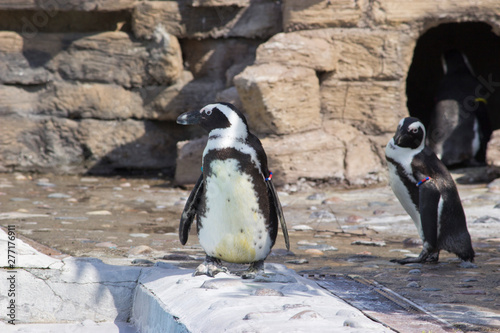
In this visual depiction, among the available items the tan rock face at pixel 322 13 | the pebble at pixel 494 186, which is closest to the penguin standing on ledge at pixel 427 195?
the pebble at pixel 494 186

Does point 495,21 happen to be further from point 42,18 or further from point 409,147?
point 42,18

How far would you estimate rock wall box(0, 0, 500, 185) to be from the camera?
6.92m

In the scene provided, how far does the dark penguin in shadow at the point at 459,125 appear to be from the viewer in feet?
24.6

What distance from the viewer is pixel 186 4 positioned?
774cm

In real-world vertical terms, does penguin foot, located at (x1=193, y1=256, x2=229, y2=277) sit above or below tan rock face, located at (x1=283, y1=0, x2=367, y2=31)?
below

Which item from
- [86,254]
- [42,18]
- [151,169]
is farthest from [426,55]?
[86,254]

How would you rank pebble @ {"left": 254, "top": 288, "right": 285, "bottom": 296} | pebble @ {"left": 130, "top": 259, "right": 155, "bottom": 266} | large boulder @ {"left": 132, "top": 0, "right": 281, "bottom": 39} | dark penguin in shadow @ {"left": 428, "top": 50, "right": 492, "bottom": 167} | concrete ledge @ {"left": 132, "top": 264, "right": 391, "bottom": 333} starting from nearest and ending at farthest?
concrete ledge @ {"left": 132, "top": 264, "right": 391, "bottom": 333}
pebble @ {"left": 254, "top": 288, "right": 285, "bottom": 296}
pebble @ {"left": 130, "top": 259, "right": 155, "bottom": 266}
dark penguin in shadow @ {"left": 428, "top": 50, "right": 492, "bottom": 167}
large boulder @ {"left": 132, "top": 0, "right": 281, "bottom": 39}

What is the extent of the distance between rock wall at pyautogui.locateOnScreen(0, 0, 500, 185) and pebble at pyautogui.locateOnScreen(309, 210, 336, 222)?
4.51 feet

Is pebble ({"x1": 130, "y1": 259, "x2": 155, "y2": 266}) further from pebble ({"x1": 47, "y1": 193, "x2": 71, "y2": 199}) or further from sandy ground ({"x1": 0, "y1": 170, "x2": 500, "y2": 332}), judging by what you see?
pebble ({"x1": 47, "y1": 193, "x2": 71, "y2": 199})

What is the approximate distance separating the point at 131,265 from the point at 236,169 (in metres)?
0.80

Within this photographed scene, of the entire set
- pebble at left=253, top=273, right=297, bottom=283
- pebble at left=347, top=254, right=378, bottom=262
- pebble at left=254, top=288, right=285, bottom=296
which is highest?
pebble at left=254, top=288, right=285, bottom=296

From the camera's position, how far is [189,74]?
804 centimetres

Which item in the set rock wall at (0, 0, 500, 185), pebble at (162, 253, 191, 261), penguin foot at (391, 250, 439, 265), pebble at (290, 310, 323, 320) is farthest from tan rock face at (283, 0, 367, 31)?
pebble at (290, 310, 323, 320)

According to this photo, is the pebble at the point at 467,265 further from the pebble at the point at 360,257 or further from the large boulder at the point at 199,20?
the large boulder at the point at 199,20
